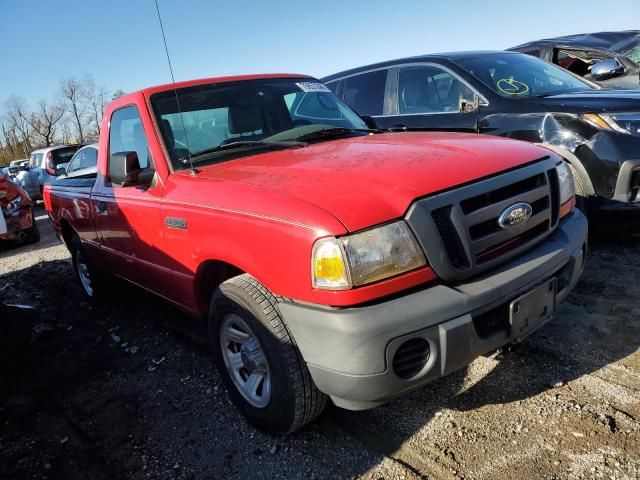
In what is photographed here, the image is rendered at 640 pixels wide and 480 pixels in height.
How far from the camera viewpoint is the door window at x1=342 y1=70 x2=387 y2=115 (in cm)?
558

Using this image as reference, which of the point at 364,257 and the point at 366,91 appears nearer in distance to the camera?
the point at 364,257

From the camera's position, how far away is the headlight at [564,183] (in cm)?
271

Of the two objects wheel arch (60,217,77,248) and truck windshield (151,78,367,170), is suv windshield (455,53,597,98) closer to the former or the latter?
truck windshield (151,78,367,170)

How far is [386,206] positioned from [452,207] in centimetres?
29

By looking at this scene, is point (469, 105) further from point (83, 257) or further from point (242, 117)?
point (83, 257)

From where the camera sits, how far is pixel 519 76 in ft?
16.1

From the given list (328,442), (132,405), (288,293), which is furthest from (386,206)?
(132,405)

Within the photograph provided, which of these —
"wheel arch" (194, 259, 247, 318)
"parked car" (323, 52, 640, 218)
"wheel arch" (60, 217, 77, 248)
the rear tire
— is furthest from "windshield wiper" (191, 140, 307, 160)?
"wheel arch" (60, 217, 77, 248)

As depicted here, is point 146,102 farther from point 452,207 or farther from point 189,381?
point 452,207

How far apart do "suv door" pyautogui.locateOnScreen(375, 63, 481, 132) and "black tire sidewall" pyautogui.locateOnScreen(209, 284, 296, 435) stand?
118 inches

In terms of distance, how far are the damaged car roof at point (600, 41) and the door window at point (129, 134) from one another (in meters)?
6.61

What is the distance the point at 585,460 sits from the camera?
2098mm

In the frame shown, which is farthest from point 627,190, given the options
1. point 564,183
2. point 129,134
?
point 129,134

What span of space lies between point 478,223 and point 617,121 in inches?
99.6
